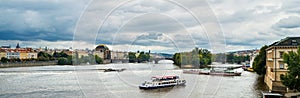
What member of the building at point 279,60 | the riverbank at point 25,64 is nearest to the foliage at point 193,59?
the riverbank at point 25,64

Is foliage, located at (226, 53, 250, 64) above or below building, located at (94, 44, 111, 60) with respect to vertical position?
below

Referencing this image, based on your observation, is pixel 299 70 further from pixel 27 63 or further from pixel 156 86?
pixel 27 63

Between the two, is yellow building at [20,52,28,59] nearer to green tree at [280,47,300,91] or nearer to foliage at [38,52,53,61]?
foliage at [38,52,53,61]

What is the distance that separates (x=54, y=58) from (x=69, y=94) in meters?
40.7

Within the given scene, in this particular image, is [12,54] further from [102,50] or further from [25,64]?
[102,50]

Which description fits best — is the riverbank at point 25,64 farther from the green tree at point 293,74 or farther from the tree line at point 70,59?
the green tree at point 293,74

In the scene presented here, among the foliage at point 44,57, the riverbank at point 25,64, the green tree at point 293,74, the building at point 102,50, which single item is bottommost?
the riverbank at point 25,64

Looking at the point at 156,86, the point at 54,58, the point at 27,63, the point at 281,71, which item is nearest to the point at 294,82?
the point at 281,71

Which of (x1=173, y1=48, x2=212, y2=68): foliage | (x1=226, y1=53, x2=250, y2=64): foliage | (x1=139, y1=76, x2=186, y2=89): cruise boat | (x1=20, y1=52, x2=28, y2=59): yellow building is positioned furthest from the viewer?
(x1=226, y1=53, x2=250, y2=64): foliage

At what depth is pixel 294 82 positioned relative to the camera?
30.9 feet

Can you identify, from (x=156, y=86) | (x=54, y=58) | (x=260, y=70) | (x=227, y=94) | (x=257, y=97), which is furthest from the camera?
(x=54, y=58)

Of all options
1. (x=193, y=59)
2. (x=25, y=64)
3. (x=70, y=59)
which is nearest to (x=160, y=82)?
(x=193, y=59)

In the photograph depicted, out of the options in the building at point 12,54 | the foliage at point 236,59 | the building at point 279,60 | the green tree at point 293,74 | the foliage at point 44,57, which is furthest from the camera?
the foliage at point 236,59

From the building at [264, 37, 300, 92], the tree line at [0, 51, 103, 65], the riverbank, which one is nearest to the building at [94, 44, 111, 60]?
the tree line at [0, 51, 103, 65]
